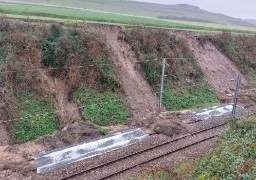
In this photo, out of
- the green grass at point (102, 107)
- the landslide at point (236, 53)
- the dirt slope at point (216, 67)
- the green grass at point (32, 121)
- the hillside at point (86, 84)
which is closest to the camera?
the green grass at point (32, 121)

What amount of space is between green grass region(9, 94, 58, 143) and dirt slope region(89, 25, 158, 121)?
6.85 m

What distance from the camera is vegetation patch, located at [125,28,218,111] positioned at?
31469 mm

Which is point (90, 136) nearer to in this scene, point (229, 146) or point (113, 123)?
point (113, 123)

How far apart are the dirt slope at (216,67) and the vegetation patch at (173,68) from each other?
1436 mm

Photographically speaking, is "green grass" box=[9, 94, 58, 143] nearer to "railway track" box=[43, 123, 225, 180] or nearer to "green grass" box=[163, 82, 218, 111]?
"railway track" box=[43, 123, 225, 180]

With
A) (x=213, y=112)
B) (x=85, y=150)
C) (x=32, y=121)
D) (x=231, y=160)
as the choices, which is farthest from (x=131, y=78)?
(x=231, y=160)

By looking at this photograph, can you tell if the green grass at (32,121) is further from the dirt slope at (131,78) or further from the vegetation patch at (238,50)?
the vegetation patch at (238,50)

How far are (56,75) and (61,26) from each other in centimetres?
479

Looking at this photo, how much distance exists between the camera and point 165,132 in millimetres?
25031

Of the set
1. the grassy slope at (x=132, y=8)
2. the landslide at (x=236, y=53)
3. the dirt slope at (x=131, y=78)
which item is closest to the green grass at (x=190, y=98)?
the dirt slope at (x=131, y=78)

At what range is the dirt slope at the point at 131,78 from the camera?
28359 mm

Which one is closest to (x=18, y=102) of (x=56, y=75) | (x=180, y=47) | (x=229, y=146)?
(x=56, y=75)

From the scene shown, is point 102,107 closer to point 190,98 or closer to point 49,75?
point 49,75

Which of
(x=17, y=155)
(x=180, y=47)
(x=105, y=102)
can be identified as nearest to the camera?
(x=17, y=155)
